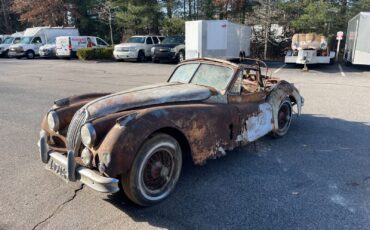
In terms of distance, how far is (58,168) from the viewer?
12.4ft

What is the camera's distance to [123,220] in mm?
3488

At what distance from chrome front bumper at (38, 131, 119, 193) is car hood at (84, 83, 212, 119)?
23.4 inches

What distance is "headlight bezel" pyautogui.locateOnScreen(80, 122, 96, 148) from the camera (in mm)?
3523

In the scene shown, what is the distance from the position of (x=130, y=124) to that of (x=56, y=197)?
1.40 m

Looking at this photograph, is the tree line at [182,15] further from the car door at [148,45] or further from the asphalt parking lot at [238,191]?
the asphalt parking lot at [238,191]

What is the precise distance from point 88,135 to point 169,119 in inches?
36.5

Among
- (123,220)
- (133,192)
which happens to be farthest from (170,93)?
(123,220)

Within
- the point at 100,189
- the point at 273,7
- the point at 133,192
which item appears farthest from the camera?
the point at 273,7

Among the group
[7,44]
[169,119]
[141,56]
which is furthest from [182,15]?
[169,119]

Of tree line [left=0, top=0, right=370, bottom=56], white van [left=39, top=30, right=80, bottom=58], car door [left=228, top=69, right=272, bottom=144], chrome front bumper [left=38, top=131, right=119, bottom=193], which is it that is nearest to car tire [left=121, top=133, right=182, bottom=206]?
chrome front bumper [left=38, top=131, right=119, bottom=193]

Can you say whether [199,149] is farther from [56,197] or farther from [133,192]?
[56,197]

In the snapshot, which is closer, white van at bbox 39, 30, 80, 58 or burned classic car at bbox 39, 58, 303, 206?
burned classic car at bbox 39, 58, 303, 206

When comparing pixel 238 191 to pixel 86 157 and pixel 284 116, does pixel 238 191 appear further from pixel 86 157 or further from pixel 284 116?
pixel 284 116

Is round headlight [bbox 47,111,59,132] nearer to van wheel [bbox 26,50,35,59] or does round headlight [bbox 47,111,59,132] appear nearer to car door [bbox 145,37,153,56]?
car door [bbox 145,37,153,56]
